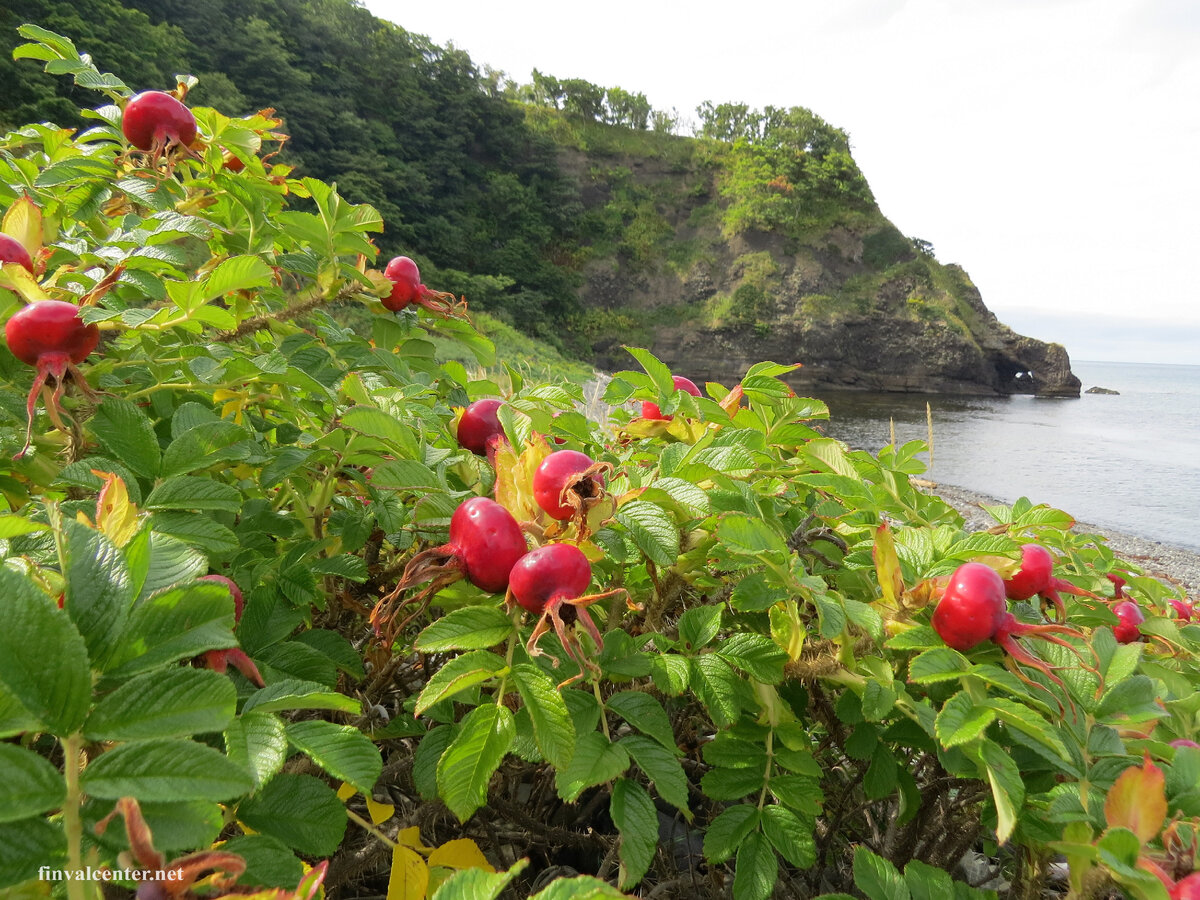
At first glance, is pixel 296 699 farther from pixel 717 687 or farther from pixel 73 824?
pixel 717 687

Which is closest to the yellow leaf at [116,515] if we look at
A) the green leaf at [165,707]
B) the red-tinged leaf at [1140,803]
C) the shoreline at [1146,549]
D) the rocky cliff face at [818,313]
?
the green leaf at [165,707]

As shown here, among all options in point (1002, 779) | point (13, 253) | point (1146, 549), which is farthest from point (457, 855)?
point (1146, 549)

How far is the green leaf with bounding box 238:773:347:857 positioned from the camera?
1.16 ft

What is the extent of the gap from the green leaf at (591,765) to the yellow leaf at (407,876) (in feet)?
0.38

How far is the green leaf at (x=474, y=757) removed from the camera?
0.34 m

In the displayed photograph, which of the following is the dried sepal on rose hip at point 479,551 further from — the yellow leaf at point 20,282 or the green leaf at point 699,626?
the yellow leaf at point 20,282

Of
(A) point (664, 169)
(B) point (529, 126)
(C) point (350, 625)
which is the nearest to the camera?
(C) point (350, 625)

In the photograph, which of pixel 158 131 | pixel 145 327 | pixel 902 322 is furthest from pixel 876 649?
pixel 902 322

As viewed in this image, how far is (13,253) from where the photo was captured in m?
0.51

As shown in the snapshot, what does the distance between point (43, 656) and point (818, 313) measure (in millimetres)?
22227

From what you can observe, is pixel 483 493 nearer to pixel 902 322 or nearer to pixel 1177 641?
pixel 1177 641

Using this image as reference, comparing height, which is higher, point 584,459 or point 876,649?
point 584,459

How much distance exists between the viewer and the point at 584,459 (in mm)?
399

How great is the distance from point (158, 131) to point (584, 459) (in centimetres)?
74
